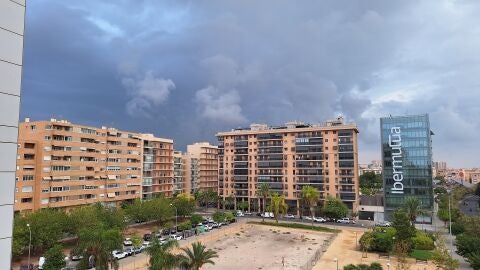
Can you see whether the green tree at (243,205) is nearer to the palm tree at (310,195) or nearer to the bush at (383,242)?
the palm tree at (310,195)

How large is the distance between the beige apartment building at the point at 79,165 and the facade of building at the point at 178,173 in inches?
772

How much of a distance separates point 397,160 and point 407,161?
2.46 meters

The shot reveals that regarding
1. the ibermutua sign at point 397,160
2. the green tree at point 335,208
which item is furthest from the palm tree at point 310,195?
the ibermutua sign at point 397,160

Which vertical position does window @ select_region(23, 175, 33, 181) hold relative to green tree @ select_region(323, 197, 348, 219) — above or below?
above

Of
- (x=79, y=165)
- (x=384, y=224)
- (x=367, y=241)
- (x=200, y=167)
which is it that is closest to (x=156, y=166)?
(x=79, y=165)

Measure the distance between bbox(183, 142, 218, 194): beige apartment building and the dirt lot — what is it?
57906mm

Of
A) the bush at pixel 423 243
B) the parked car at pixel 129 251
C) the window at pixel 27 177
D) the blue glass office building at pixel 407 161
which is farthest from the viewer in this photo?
the blue glass office building at pixel 407 161

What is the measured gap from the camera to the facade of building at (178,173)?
130m

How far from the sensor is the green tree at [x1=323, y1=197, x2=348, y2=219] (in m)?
94.4

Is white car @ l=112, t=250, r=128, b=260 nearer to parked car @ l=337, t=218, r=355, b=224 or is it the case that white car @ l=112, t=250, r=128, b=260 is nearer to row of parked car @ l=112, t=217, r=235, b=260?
row of parked car @ l=112, t=217, r=235, b=260

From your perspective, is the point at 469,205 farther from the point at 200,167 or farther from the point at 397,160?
the point at 200,167

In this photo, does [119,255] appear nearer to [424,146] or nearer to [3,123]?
[3,123]

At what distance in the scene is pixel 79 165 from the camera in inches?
3236

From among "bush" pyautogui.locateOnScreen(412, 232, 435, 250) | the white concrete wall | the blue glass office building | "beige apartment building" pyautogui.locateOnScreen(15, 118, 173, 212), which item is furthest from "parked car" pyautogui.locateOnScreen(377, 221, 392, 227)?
the white concrete wall
